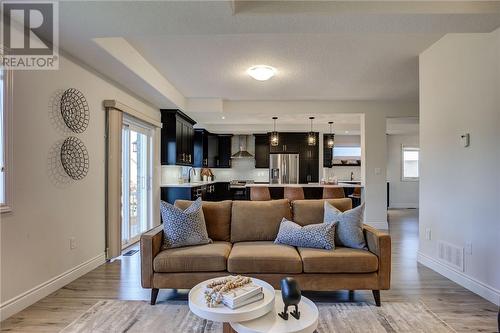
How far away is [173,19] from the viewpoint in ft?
8.01

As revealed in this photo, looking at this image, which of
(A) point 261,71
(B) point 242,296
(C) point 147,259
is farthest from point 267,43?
(B) point 242,296

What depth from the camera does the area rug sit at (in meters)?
2.27

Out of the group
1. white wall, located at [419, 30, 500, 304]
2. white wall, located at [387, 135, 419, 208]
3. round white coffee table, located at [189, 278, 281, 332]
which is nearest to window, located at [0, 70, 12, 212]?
round white coffee table, located at [189, 278, 281, 332]

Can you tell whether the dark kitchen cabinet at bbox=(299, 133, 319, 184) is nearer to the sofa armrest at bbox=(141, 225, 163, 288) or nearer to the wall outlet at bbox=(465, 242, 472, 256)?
the wall outlet at bbox=(465, 242, 472, 256)

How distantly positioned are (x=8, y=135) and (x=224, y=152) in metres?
7.20

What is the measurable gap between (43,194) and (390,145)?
389 inches

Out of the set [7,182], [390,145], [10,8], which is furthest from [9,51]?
[390,145]

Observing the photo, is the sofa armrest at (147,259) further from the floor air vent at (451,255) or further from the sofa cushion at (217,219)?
the floor air vent at (451,255)

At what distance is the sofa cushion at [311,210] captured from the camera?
323 centimetres

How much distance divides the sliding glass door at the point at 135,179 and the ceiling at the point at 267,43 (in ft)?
2.10

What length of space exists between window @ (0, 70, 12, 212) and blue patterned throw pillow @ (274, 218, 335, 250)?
7.82ft

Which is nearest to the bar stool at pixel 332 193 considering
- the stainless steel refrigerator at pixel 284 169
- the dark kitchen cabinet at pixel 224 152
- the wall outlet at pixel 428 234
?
the wall outlet at pixel 428 234

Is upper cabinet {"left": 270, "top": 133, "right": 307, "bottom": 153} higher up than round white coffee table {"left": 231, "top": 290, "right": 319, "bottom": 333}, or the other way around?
upper cabinet {"left": 270, "top": 133, "right": 307, "bottom": 153}

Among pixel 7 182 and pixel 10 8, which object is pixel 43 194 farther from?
pixel 10 8
